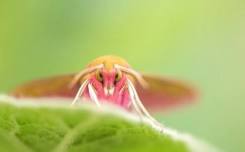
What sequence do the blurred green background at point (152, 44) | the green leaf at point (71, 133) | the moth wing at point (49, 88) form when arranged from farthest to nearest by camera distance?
the blurred green background at point (152, 44), the moth wing at point (49, 88), the green leaf at point (71, 133)

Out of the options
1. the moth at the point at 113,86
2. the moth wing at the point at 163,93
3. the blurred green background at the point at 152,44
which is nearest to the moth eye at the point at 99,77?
the moth at the point at 113,86

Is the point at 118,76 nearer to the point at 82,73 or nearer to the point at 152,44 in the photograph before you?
the point at 82,73

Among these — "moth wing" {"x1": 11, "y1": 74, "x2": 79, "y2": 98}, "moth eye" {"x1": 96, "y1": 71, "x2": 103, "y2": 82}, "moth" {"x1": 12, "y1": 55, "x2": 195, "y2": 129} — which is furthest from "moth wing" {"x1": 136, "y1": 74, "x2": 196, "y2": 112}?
"moth wing" {"x1": 11, "y1": 74, "x2": 79, "y2": 98}

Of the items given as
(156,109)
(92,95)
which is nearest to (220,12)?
(156,109)

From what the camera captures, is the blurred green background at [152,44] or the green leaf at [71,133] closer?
the green leaf at [71,133]

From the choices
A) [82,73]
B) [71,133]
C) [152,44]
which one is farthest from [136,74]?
[152,44]

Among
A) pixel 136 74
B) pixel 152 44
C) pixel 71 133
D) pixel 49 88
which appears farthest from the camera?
pixel 152 44

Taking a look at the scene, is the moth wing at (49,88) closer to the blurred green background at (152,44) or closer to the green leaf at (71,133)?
the green leaf at (71,133)
